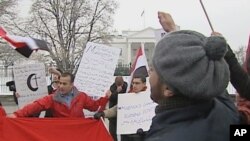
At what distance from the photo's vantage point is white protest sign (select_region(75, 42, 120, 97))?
7.00 meters

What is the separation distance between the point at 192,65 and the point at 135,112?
473cm

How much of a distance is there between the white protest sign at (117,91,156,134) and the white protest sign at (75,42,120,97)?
2.10 feet

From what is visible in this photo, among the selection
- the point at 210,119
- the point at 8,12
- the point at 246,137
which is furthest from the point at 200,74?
the point at 8,12

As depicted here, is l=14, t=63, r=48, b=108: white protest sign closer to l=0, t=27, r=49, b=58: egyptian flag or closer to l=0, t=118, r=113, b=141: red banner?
l=0, t=27, r=49, b=58: egyptian flag

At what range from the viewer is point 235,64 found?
2.08 meters

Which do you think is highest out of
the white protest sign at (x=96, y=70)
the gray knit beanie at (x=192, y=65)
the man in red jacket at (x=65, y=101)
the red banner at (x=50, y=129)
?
the gray knit beanie at (x=192, y=65)

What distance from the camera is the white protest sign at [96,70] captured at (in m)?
7.00

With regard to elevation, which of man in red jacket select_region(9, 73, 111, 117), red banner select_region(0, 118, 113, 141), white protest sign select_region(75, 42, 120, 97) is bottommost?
red banner select_region(0, 118, 113, 141)

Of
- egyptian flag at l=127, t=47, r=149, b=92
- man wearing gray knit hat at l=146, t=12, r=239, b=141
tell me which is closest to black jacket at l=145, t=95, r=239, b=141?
man wearing gray knit hat at l=146, t=12, r=239, b=141

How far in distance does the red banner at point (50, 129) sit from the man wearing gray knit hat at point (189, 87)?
4300 millimetres

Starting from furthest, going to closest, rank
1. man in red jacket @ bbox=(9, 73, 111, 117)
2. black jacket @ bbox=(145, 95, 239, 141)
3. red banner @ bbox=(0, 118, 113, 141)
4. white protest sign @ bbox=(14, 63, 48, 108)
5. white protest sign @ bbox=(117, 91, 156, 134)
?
white protest sign @ bbox=(14, 63, 48, 108) → white protest sign @ bbox=(117, 91, 156, 134) → man in red jacket @ bbox=(9, 73, 111, 117) → red banner @ bbox=(0, 118, 113, 141) → black jacket @ bbox=(145, 95, 239, 141)

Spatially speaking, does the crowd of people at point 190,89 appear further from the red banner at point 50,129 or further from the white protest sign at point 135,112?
the white protest sign at point 135,112

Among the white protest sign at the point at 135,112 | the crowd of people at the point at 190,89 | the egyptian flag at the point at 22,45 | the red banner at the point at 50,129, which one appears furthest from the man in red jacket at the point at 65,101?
the crowd of people at the point at 190,89

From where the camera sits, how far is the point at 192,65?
1665 mm
